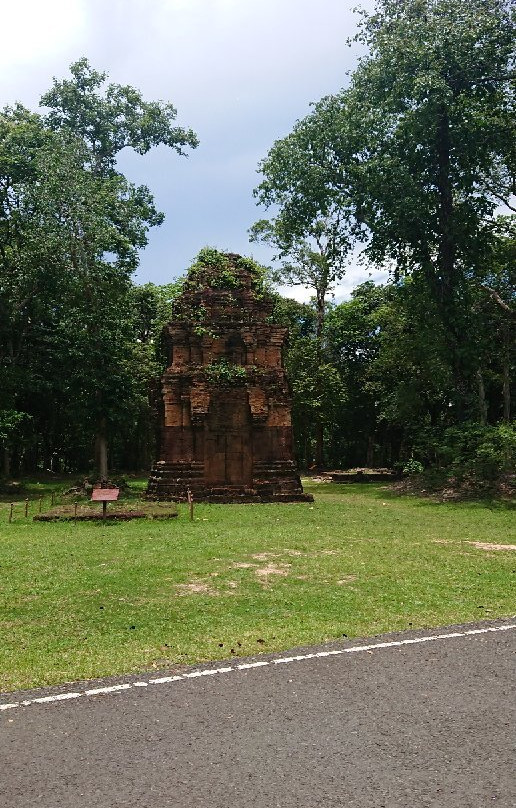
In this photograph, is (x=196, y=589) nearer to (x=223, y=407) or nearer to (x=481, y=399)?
(x=223, y=407)

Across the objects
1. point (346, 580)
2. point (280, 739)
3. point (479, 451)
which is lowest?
point (280, 739)

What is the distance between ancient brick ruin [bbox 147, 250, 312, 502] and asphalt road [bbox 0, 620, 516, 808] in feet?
50.5

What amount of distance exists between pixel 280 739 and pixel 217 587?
4581 millimetres

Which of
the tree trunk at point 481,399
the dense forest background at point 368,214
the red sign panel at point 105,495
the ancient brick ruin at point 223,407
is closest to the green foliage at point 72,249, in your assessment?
the dense forest background at point 368,214

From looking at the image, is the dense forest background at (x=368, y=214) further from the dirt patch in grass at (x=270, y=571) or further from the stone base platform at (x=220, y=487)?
the dirt patch in grass at (x=270, y=571)

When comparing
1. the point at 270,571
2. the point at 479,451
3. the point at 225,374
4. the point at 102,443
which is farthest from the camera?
the point at 102,443

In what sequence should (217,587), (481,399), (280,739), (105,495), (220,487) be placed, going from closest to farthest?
(280,739) → (217,587) → (105,495) → (220,487) → (481,399)

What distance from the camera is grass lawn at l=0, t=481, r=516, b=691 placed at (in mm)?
6160

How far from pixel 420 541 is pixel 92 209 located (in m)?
19.8

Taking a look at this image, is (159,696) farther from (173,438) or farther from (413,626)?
(173,438)

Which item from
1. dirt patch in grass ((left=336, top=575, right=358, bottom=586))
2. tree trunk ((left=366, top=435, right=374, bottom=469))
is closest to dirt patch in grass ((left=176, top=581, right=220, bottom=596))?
dirt patch in grass ((left=336, top=575, right=358, bottom=586))

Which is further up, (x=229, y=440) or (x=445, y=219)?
(x=445, y=219)

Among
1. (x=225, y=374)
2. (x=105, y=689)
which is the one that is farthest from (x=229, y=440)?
(x=105, y=689)

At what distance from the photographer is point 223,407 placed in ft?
70.8
